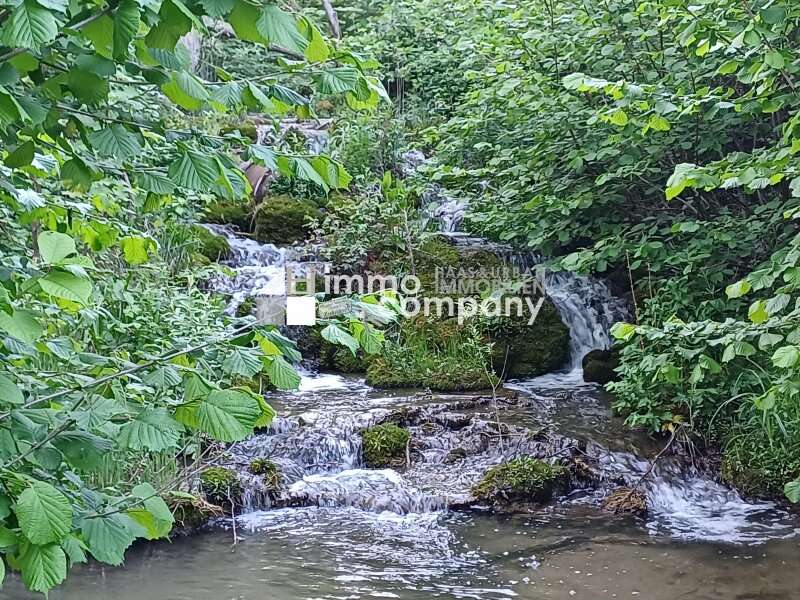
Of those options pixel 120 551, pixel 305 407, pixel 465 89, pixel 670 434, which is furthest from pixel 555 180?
pixel 120 551

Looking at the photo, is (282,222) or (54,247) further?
(282,222)

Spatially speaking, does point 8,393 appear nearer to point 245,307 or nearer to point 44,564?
point 44,564

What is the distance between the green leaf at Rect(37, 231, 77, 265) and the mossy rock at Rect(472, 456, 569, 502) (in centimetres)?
432

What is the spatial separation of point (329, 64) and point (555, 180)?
574 cm

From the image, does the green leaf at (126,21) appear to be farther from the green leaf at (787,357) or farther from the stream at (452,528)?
the stream at (452,528)

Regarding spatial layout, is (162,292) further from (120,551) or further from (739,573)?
(120,551)

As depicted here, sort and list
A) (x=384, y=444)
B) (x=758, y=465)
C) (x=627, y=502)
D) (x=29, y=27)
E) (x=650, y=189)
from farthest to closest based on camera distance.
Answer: (x=650, y=189)
(x=384, y=444)
(x=758, y=465)
(x=627, y=502)
(x=29, y=27)

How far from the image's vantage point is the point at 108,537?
1418 millimetres

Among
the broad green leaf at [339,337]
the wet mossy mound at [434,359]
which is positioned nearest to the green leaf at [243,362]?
the broad green leaf at [339,337]

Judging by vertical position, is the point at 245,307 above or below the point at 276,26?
below

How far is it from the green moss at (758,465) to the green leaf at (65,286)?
5.21 meters

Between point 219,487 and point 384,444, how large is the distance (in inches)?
52.1

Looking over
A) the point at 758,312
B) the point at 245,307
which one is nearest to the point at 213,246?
the point at 245,307

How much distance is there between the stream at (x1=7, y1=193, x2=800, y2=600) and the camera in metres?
4.09
